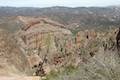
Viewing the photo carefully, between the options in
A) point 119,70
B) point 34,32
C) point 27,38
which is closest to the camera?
point 119,70

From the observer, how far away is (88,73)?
9.38 metres

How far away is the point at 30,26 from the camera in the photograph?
2258 inches

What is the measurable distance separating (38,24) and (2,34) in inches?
1332

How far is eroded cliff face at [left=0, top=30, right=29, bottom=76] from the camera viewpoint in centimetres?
1950

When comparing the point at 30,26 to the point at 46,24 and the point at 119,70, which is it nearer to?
the point at 46,24

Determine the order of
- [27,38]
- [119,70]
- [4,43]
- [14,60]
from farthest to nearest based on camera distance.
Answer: [27,38] < [4,43] < [14,60] < [119,70]

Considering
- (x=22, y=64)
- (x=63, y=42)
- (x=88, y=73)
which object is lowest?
(x=63, y=42)

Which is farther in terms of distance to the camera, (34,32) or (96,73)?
(34,32)

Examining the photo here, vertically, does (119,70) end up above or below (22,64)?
above

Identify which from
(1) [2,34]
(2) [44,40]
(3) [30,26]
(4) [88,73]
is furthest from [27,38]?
(4) [88,73]

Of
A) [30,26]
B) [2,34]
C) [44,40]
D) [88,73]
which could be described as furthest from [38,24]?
[88,73]

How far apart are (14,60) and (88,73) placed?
11.9 m

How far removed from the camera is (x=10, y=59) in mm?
20875

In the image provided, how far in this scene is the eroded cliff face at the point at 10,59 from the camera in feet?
64.0
